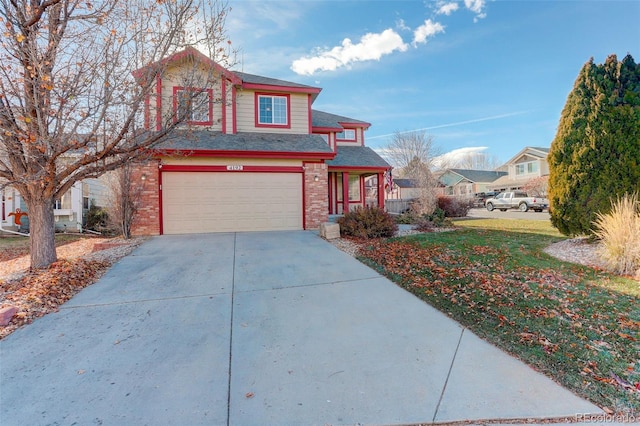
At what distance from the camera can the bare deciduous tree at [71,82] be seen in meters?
4.71

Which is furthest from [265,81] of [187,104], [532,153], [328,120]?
[532,153]

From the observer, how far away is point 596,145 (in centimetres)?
716

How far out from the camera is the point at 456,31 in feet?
39.0

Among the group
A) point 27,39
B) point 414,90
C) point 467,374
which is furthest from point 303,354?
point 414,90

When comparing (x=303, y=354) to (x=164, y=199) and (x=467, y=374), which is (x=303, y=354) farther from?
(x=164, y=199)

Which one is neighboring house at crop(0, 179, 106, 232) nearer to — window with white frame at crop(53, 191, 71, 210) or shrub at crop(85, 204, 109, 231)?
window with white frame at crop(53, 191, 71, 210)

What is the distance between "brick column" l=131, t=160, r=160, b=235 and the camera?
31.3 feet

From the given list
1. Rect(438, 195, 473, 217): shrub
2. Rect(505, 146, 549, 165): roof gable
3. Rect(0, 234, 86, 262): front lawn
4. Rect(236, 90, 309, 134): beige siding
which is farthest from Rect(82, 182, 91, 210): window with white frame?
Rect(505, 146, 549, 165): roof gable

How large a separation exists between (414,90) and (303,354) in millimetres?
18543

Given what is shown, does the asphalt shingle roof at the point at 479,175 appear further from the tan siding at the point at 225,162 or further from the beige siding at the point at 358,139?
the tan siding at the point at 225,162

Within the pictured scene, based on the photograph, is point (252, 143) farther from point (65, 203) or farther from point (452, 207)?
point (452, 207)

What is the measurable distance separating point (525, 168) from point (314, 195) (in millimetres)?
32727

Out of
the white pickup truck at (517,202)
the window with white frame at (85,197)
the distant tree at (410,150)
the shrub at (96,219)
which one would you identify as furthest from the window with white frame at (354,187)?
the white pickup truck at (517,202)

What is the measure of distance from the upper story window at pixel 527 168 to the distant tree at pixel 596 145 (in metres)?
29.0
